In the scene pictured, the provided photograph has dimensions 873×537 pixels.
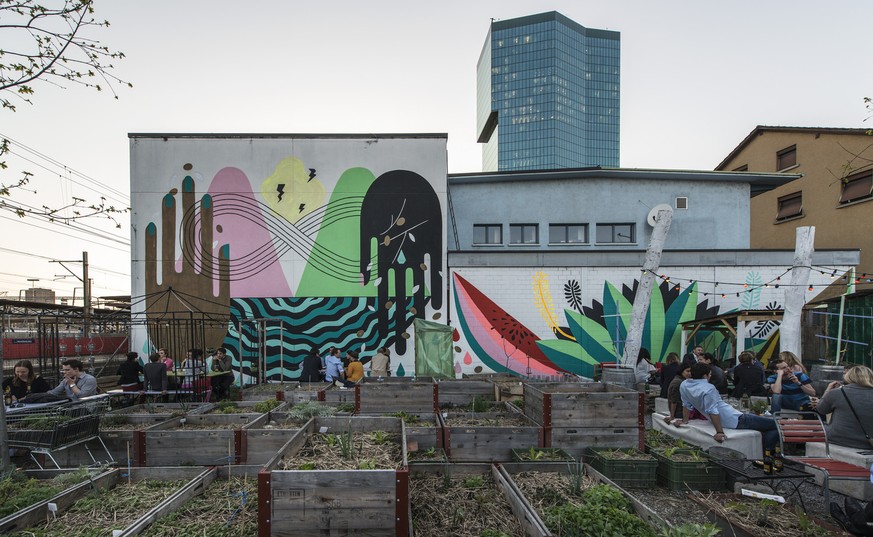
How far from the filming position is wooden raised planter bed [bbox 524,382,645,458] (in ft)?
25.2

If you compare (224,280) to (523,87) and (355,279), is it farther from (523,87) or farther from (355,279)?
(523,87)

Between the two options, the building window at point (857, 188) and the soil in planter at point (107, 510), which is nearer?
the soil in planter at point (107, 510)

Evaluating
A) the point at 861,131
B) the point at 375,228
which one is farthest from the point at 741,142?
the point at 375,228

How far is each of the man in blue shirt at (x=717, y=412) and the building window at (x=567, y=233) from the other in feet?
44.6

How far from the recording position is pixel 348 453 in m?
5.23

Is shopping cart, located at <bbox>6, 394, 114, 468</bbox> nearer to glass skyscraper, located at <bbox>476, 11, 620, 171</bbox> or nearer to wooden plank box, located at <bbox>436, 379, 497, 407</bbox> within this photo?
wooden plank box, located at <bbox>436, 379, 497, 407</bbox>

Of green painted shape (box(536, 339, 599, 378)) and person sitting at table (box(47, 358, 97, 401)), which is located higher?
person sitting at table (box(47, 358, 97, 401))

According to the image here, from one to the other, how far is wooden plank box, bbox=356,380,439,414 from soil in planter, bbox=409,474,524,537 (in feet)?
8.80

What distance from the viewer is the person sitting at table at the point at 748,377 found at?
10.5 meters

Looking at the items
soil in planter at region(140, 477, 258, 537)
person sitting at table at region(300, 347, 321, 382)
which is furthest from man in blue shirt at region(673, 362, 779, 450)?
person sitting at table at region(300, 347, 321, 382)

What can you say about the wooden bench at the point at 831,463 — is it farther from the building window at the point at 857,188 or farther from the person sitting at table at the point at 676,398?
the building window at the point at 857,188

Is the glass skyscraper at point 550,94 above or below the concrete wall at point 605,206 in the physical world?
above

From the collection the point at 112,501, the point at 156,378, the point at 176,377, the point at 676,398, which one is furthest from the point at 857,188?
the point at 156,378

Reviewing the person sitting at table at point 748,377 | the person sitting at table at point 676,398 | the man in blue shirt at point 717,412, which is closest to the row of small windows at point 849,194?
the person sitting at table at point 748,377
